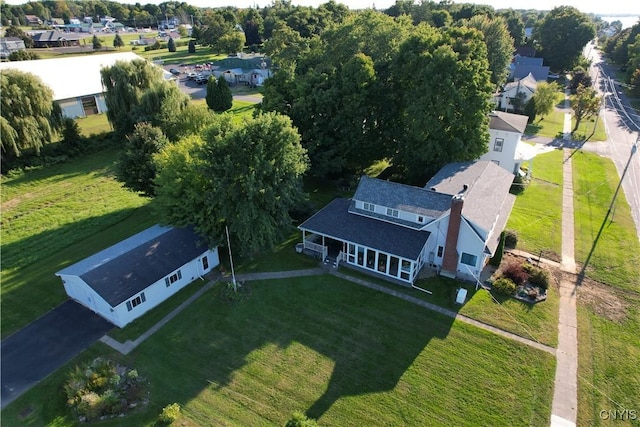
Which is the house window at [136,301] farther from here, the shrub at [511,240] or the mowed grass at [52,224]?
the shrub at [511,240]

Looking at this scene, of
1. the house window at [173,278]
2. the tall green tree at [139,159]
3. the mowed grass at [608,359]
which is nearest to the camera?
the mowed grass at [608,359]

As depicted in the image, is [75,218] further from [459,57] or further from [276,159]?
[459,57]

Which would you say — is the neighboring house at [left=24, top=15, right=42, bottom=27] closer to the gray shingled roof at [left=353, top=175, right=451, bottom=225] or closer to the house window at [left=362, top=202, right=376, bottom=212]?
the gray shingled roof at [left=353, top=175, right=451, bottom=225]

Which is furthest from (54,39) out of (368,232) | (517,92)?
(368,232)

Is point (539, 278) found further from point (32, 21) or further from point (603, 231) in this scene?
point (32, 21)

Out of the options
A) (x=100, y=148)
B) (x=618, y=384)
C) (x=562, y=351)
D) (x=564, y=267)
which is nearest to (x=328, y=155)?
(x=564, y=267)

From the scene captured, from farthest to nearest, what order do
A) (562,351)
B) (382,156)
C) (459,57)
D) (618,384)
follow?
(382,156)
(459,57)
(562,351)
(618,384)

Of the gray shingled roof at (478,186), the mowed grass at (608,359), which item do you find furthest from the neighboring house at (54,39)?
the mowed grass at (608,359)
